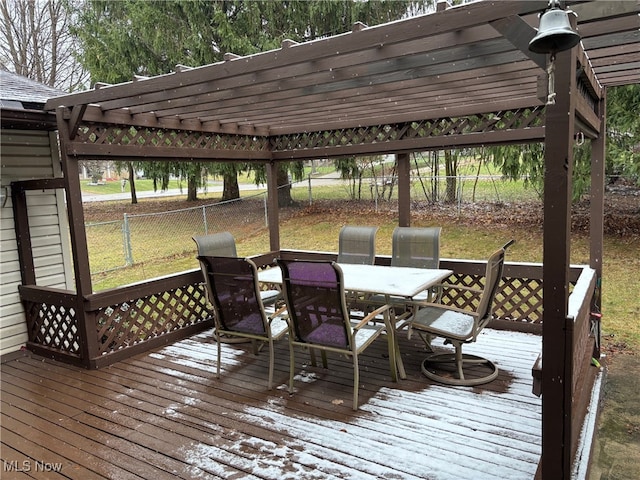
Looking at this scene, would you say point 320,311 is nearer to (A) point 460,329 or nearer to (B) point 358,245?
(A) point 460,329

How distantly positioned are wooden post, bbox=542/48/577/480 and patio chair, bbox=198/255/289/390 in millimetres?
2005

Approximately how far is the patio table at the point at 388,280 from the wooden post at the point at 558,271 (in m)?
1.44

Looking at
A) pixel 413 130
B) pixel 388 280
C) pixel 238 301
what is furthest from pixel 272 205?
pixel 238 301

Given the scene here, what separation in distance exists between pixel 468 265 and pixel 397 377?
5.81 feet

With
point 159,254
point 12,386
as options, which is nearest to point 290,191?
point 159,254

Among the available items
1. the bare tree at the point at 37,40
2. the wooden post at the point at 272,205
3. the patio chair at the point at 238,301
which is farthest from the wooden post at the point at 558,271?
the bare tree at the point at 37,40

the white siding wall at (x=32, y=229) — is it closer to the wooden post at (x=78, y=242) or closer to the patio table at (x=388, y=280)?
the wooden post at (x=78, y=242)

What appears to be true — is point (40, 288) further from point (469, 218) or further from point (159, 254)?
point (469, 218)

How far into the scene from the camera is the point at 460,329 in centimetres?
346

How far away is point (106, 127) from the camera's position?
4.25 meters

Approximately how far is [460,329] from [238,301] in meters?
1.74

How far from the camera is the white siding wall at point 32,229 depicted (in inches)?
173

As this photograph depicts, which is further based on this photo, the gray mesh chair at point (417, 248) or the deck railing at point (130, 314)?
the gray mesh chair at point (417, 248)

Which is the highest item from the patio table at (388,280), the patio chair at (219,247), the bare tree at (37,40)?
the bare tree at (37,40)
